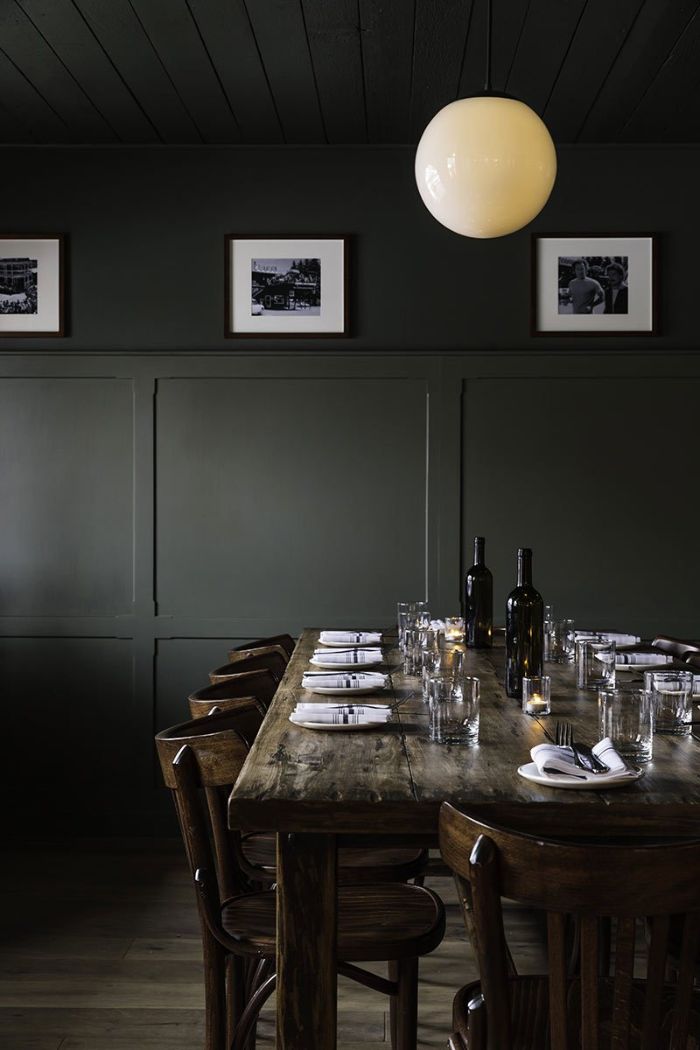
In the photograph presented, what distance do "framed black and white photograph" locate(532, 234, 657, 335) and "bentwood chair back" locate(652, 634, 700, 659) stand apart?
4.92ft

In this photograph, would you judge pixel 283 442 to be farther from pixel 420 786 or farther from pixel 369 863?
pixel 420 786

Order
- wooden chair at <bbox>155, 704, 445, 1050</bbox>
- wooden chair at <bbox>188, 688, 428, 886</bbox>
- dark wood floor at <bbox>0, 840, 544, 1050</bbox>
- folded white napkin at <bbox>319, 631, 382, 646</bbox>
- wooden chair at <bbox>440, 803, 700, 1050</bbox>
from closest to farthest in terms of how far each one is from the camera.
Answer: wooden chair at <bbox>440, 803, 700, 1050</bbox> < wooden chair at <bbox>155, 704, 445, 1050</bbox> < wooden chair at <bbox>188, 688, 428, 886</bbox> < dark wood floor at <bbox>0, 840, 544, 1050</bbox> < folded white napkin at <bbox>319, 631, 382, 646</bbox>

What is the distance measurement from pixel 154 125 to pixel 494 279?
1608mm

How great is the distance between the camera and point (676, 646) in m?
3.39

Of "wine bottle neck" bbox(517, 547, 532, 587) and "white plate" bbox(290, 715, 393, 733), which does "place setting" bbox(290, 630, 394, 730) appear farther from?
"wine bottle neck" bbox(517, 547, 532, 587)

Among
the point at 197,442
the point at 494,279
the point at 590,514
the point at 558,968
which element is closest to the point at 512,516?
the point at 590,514

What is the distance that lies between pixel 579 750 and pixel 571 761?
8cm

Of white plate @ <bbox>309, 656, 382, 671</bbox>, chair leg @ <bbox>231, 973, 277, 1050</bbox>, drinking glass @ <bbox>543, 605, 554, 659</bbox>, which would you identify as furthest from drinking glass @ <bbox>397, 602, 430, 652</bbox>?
chair leg @ <bbox>231, 973, 277, 1050</bbox>

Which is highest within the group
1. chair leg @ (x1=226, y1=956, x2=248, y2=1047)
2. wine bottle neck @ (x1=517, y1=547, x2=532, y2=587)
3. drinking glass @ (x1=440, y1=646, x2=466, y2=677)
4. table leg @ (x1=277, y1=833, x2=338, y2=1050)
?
wine bottle neck @ (x1=517, y1=547, x2=532, y2=587)

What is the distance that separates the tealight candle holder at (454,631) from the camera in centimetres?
340

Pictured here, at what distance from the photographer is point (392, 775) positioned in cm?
176

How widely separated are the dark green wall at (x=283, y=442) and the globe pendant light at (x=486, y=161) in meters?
1.70

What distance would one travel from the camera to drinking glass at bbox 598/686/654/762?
186 centimetres

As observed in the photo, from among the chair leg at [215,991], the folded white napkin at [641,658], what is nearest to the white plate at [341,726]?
the chair leg at [215,991]
